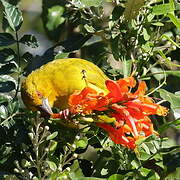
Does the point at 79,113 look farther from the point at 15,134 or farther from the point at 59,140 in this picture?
the point at 15,134

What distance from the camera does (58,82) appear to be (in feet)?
7.29

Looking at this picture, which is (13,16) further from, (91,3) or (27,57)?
(91,3)

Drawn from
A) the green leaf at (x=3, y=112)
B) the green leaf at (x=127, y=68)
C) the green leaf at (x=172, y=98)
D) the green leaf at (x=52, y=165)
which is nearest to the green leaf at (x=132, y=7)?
the green leaf at (x=127, y=68)

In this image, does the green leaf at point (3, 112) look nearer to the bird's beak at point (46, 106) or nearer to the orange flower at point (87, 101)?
the bird's beak at point (46, 106)

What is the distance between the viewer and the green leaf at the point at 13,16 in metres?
2.29

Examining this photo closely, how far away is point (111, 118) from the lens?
6.32 feet

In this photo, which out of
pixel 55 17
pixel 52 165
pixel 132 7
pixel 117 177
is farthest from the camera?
pixel 55 17

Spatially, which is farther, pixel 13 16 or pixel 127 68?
pixel 13 16

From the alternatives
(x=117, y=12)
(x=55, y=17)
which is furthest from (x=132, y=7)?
(x=55, y=17)

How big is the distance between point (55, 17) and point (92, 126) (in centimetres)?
101

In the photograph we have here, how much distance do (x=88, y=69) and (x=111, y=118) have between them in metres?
0.32

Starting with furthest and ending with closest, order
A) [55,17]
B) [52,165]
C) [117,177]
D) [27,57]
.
Answer: [55,17] < [27,57] < [117,177] < [52,165]

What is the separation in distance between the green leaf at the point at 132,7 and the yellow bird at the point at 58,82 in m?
0.22

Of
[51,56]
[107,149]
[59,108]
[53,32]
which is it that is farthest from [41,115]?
[53,32]
